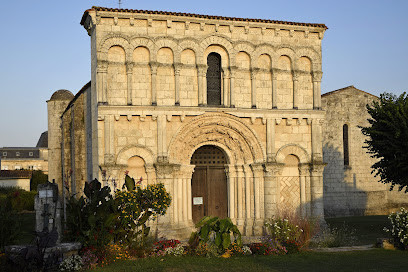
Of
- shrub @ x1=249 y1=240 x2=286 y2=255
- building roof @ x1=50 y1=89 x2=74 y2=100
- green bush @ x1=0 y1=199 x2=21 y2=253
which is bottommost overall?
shrub @ x1=249 y1=240 x2=286 y2=255

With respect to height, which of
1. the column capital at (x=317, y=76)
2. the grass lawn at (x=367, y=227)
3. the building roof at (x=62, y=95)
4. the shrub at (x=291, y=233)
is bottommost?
the grass lawn at (x=367, y=227)

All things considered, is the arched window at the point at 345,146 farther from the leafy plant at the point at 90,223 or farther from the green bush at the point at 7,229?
the green bush at the point at 7,229

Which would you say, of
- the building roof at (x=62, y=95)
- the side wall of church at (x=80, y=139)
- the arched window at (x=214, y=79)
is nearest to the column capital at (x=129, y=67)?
the arched window at (x=214, y=79)

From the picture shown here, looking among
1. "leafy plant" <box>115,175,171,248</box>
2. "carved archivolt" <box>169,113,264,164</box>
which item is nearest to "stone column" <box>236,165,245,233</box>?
"carved archivolt" <box>169,113,264,164</box>

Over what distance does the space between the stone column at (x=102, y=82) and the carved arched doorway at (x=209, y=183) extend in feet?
15.1

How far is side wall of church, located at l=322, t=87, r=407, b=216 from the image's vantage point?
2719 cm

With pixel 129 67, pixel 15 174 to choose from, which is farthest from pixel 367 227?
pixel 15 174

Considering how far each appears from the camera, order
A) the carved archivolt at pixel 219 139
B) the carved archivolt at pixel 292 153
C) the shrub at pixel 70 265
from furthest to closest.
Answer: the carved archivolt at pixel 292 153, the carved archivolt at pixel 219 139, the shrub at pixel 70 265

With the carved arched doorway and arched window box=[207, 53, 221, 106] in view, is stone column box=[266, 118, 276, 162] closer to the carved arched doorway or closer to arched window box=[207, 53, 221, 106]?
the carved arched doorway

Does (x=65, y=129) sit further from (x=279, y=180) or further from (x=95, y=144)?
(x=279, y=180)

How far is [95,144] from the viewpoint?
1827 centimetres

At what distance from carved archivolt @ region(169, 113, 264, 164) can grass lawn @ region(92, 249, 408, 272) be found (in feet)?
19.9

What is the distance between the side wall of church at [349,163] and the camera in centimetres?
2719

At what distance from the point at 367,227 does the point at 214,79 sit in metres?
9.53
